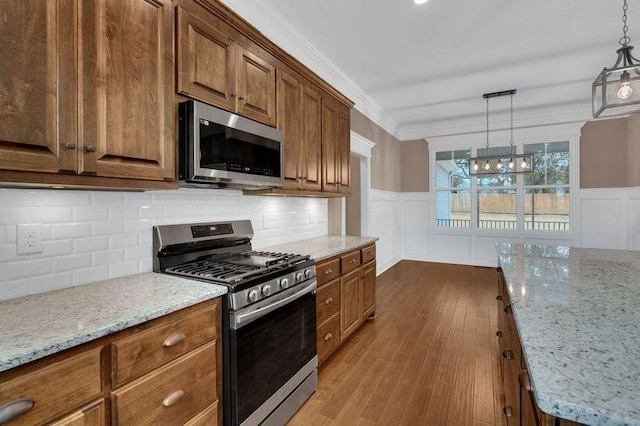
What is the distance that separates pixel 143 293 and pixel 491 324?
3462mm

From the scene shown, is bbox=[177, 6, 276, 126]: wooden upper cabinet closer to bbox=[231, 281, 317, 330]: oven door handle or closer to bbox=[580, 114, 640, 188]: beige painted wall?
bbox=[231, 281, 317, 330]: oven door handle

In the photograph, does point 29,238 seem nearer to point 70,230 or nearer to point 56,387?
point 70,230

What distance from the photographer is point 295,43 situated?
3176mm

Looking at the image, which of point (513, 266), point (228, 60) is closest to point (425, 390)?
point (513, 266)

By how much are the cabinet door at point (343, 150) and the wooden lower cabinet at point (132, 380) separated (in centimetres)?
226

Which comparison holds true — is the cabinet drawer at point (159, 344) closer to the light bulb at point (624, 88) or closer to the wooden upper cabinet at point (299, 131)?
the wooden upper cabinet at point (299, 131)

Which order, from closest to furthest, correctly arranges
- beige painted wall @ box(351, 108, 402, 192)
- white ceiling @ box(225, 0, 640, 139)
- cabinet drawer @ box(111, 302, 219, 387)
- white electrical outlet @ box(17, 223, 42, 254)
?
cabinet drawer @ box(111, 302, 219, 387) → white electrical outlet @ box(17, 223, 42, 254) → white ceiling @ box(225, 0, 640, 139) → beige painted wall @ box(351, 108, 402, 192)

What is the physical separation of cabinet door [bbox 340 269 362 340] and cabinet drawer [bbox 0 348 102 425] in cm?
196

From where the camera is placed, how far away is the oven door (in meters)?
1.58

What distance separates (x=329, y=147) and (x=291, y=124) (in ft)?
2.29

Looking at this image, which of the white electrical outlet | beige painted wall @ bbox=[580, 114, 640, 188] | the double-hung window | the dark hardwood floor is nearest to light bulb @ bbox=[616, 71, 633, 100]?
the dark hardwood floor

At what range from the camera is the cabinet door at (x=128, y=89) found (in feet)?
4.32

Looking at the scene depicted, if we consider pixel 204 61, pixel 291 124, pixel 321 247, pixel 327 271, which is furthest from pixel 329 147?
pixel 204 61

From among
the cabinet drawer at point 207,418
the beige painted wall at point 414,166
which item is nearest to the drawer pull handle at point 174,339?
the cabinet drawer at point 207,418
